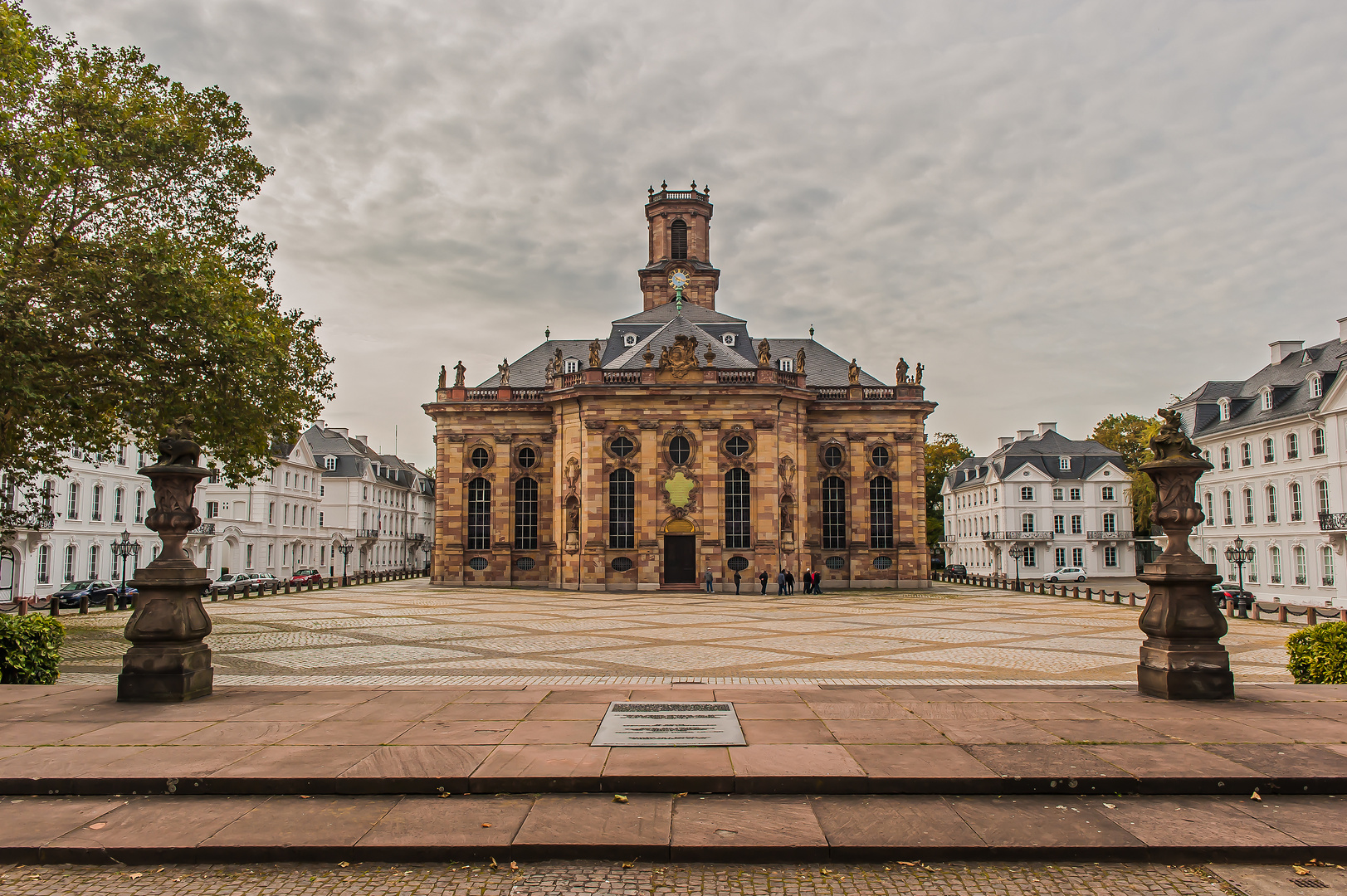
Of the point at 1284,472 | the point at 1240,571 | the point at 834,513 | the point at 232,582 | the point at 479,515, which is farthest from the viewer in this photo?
the point at 479,515

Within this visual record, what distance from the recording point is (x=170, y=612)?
1073cm

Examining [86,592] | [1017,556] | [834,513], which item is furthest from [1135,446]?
[86,592]

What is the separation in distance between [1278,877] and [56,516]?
50.4 meters

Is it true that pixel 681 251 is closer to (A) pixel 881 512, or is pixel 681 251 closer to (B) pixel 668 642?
(A) pixel 881 512

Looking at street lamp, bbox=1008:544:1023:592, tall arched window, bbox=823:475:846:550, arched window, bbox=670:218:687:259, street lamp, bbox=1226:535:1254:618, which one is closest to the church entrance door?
tall arched window, bbox=823:475:846:550

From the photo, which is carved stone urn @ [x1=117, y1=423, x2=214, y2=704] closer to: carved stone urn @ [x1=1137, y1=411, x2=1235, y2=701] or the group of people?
carved stone urn @ [x1=1137, y1=411, x2=1235, y2=701]

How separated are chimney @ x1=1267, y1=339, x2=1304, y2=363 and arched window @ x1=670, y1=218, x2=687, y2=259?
39713mm

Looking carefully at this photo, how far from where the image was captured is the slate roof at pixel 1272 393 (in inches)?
1660

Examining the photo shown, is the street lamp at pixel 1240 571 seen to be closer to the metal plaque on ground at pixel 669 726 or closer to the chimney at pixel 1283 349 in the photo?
the chimney at pixel 1283 349

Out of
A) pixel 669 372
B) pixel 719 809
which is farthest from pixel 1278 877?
pixel 669 372

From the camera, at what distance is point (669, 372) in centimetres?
4694

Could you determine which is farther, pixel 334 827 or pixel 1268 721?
pixel 1268 721

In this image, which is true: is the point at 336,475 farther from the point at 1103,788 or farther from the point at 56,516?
the point at 1103,788

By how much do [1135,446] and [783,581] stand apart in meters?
53.1
